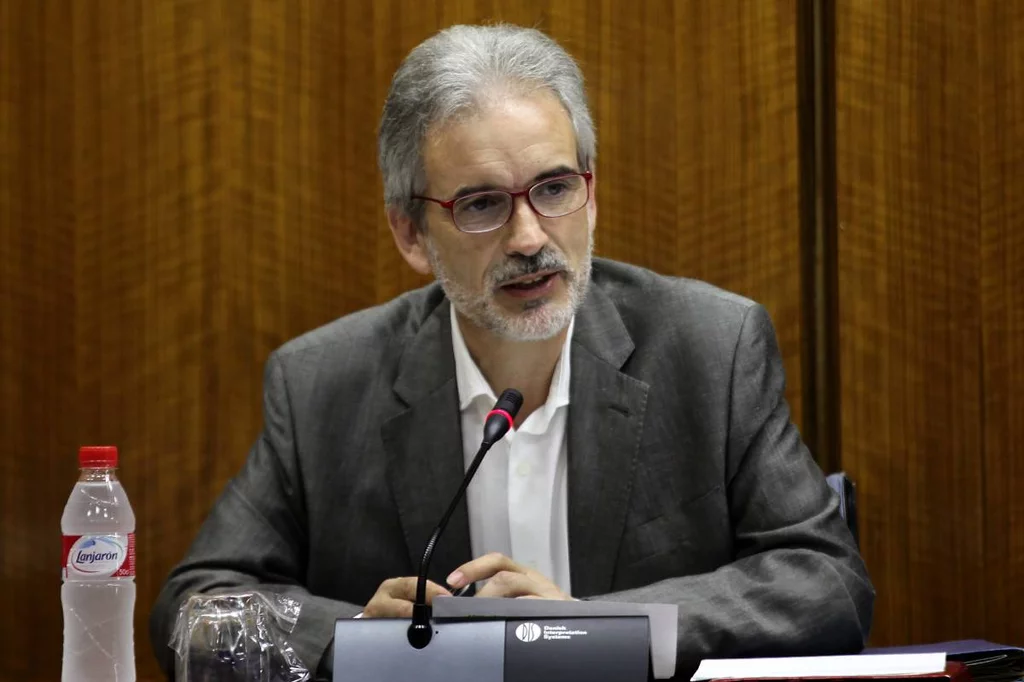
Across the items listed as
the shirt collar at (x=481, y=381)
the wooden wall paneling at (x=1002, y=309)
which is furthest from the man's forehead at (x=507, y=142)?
the wooden wall paneling at (x=1002, y=309)

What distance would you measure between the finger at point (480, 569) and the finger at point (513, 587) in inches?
0.4

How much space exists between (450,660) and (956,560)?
1606 mm

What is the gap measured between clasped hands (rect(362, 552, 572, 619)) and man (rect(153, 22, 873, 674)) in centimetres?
19

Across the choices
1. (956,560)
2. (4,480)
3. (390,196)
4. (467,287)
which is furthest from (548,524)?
(4,480)

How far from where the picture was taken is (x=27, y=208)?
2.87 meters

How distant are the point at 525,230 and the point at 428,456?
455 millimetres

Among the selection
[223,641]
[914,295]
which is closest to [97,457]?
[223,641]

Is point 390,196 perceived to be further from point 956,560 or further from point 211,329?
point 956,560

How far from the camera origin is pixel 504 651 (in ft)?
5.19

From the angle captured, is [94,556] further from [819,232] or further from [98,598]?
[819,232]

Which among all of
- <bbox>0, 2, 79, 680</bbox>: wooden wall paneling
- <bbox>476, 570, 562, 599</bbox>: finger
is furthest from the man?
<bbox>0, 2, 79, 680</bbox>: wooden wall paneling

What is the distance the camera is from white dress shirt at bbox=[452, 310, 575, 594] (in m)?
2.29

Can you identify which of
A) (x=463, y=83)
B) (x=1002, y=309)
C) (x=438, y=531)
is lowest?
(x=438, y=531)

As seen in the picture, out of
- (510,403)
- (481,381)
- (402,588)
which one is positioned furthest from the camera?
(481,381)
